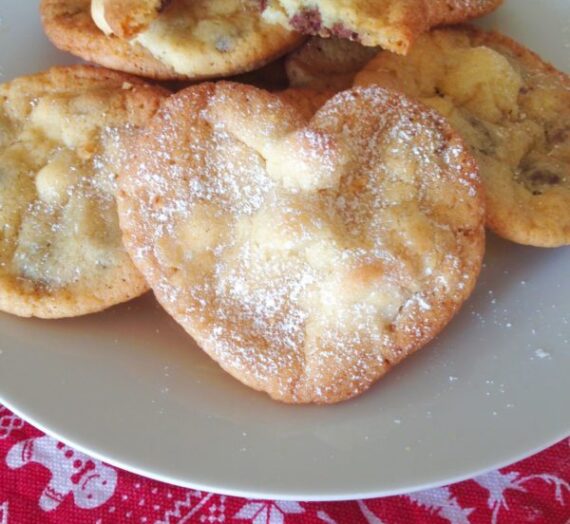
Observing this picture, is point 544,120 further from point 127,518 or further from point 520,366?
point 127,518

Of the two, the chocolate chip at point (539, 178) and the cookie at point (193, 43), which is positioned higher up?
the cookie at point (193, 43)

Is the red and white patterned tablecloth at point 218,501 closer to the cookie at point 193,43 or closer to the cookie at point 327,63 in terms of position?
the cookie at point 193,43

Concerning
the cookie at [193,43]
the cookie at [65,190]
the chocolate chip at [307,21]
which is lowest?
the cookie at [65,190]

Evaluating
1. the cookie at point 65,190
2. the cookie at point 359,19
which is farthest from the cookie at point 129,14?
the cookie at point 359,19

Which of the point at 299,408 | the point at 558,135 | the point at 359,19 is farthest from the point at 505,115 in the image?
the point at 299,408

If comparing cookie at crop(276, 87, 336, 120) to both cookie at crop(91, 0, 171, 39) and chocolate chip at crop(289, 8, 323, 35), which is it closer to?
chocolate chip at crop(289, 8, 323, 35)

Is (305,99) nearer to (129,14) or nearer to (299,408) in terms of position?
(129,14)

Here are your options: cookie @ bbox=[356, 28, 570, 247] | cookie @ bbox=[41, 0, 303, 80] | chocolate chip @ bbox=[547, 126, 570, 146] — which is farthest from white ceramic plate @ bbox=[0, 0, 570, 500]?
cookie @ bbox=[41, 0, 303, 80]
